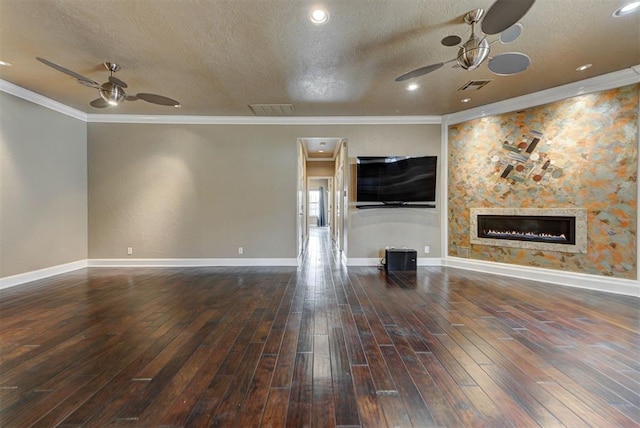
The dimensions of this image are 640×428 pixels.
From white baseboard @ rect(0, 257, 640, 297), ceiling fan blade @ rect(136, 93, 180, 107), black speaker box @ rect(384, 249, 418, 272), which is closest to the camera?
ceiling fan blade @ rect(136, 93, 180, 107)

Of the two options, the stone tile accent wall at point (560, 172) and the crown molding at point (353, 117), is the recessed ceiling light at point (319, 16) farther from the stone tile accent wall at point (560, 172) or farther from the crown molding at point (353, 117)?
the stone tile accent wall at point (560, 172)

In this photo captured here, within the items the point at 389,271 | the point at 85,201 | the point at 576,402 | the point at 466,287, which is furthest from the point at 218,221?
the point at 576,402

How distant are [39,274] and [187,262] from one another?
6.81 feet

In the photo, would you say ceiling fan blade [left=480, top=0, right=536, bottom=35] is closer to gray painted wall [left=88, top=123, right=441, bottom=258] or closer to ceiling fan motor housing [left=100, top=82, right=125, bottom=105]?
gray painted wall [left=88, top=123, right=441, bottom=258]

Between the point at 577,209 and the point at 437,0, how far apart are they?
3.60 metres

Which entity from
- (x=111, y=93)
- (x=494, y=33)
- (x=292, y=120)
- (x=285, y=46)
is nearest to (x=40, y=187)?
(x=111, y=93)

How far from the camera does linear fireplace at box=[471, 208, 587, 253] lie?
12.6 feet

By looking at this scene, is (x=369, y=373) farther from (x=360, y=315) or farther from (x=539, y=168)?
(x=539, y=168)

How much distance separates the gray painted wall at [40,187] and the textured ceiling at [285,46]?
0.52 meters

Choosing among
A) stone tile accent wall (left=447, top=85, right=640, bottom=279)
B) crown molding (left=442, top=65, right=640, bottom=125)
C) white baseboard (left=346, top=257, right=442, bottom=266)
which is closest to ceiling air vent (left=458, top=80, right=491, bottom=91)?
crown molding (left=442, top=65, right=640, bottom=125)

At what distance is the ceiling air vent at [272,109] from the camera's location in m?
4.47

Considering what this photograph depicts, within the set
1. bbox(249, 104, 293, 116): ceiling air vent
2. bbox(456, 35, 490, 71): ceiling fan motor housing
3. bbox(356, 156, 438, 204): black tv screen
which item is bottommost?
bbox(356, 156, 438, 204): black tv screen

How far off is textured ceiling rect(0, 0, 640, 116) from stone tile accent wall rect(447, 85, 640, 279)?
53cm

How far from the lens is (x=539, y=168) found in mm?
4121
